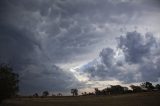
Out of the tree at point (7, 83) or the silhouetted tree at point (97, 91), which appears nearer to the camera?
the tree at point (7, 83)

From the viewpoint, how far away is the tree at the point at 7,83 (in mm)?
63369

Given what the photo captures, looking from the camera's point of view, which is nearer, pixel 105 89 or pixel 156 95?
pixel 156 95

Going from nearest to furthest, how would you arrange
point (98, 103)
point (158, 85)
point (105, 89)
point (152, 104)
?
point (152, 104)
point (98, 103)
point (158, 85)
point (105, 89)

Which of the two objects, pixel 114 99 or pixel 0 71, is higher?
pixel 0 71

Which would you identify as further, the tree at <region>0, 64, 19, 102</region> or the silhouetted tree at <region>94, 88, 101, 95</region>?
the silhouetted tree at <region>94, 88, 101, 95</region>

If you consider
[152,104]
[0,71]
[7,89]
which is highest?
[0,71]

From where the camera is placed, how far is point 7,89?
6388 centimetres

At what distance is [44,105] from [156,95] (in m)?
33.5

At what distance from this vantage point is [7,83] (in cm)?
6425

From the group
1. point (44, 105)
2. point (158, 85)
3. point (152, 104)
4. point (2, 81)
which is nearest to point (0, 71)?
point (2, 81)

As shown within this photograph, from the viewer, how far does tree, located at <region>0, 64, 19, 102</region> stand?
6337 centimetres

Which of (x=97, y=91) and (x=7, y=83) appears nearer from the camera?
(x=7, y=83)

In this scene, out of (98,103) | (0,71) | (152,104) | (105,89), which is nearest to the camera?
(152,104)

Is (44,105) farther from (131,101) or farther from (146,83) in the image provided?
(146,83)
